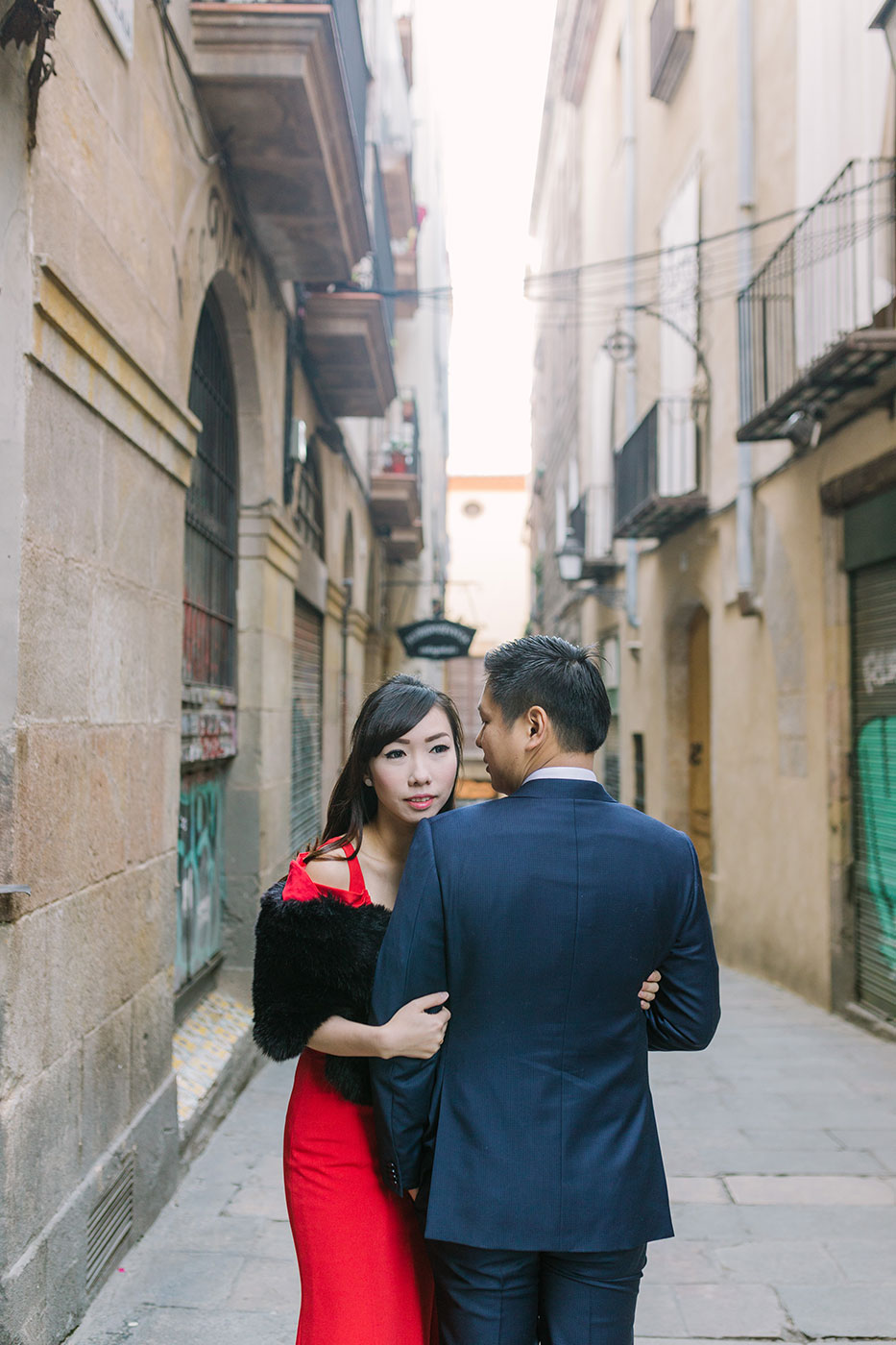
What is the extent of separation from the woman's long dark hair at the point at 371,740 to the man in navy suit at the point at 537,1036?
0.33 metres

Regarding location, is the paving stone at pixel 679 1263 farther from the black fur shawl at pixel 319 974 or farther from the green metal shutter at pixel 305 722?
the green metal shutter at pixel 305 722

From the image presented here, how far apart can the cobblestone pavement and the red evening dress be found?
132 cm

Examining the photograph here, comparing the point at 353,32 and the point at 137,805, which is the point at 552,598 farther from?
the point at 137,805

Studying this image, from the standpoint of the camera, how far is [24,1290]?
A: 2.76 m

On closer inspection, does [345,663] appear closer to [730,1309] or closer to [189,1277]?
[189,1277]

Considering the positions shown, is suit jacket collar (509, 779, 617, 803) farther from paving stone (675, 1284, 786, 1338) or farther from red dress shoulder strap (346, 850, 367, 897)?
paving stone (675, 1284, 786, 1338)

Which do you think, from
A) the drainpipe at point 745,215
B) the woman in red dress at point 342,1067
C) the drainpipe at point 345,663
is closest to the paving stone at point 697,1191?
the woman in red dress at point 342,1067

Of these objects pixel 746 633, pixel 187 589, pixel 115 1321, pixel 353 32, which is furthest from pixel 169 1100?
pixel 746 633

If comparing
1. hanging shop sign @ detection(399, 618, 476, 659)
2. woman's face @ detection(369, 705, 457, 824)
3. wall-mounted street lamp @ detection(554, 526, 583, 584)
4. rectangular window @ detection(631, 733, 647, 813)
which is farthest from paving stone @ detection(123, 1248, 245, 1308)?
hanging shop sign @ detection(399, 618, 476, 659)

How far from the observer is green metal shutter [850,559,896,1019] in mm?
6867

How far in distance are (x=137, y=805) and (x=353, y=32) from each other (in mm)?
5198

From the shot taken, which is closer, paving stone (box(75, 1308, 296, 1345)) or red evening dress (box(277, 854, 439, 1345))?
red evening dress (box(277, 854, 439, 1345))

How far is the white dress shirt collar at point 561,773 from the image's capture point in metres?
1.94

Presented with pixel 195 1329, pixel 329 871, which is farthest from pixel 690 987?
pixel 195 1329
